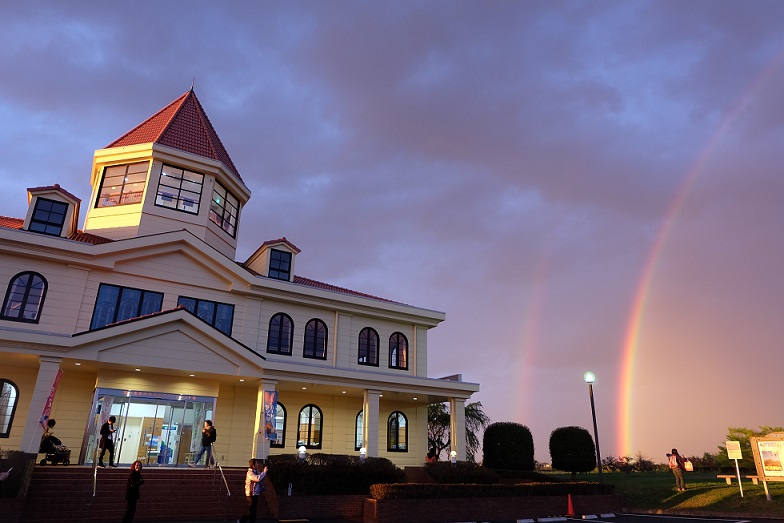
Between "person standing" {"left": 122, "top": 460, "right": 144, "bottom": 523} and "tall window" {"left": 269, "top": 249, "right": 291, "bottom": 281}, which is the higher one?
"tall window" {"left": 269, "top": 249, "right": 291, "bottom": 281}

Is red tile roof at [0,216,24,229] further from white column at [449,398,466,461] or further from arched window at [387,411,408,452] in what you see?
white column at [449,398,466,461]

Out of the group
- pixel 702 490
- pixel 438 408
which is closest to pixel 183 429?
pixel 702 490

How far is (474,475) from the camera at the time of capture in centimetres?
2184

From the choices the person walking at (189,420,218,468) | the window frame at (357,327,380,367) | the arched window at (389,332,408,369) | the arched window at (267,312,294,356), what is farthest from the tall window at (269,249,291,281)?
the person walking at (189,420,218,468)

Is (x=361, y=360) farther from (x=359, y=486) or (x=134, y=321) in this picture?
(x=134, y=321)

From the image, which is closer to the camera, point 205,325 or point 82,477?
point 82,477

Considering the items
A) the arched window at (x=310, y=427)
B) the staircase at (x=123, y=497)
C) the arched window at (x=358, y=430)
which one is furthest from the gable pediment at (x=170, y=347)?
the arched window at (x=358, y=430)

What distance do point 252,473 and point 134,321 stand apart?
8528 millimetres

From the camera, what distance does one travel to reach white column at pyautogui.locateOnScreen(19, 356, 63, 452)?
17.4m

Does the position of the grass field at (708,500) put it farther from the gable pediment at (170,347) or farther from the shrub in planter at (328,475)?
the gable pediment at (170,347)

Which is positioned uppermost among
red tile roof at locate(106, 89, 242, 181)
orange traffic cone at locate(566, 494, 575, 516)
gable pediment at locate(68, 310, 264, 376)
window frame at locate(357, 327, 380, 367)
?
red tile roof at locate(106, 89, 242, 181)

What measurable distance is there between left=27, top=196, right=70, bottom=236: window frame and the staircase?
33.7ft

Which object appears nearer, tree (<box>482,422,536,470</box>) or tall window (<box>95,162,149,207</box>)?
tall window (<box>95,162,149,207</box>)

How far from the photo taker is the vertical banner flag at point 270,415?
20750mm
